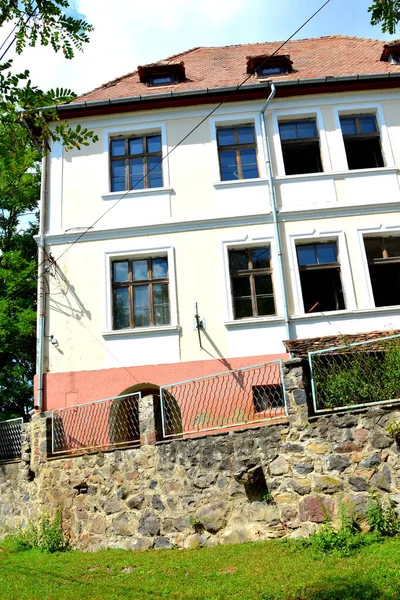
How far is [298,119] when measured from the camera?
47.7ft

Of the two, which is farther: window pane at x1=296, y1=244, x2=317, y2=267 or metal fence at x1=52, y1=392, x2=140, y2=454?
window pane at x1=296, y1=244, x2=317, y2=267

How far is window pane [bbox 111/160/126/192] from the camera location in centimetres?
1419

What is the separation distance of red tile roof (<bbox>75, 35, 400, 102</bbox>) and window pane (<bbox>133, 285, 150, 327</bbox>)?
5107mm

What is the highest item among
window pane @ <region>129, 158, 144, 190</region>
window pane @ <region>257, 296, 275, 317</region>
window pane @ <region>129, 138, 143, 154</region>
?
window pane @ <region>129, 138, 143, 154</region>

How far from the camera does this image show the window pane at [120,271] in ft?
44.0

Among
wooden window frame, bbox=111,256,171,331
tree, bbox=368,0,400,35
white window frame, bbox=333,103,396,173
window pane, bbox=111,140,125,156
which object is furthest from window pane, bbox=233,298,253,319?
tree, bbox=368,0,400,35

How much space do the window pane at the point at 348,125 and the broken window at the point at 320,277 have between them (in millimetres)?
3155

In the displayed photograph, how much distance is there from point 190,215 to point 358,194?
412 cm

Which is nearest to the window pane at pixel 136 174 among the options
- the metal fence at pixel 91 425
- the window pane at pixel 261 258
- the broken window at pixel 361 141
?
the window pane at pixel 261 258

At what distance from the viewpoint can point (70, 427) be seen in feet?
37.5

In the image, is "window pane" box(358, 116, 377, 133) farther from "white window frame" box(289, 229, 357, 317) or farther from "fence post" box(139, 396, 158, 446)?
"fence post" box(139, 396, 158, 446)

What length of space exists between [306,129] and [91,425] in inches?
359

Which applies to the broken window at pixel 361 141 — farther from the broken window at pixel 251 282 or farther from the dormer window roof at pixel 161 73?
the dormer window roof at pixel 161 73

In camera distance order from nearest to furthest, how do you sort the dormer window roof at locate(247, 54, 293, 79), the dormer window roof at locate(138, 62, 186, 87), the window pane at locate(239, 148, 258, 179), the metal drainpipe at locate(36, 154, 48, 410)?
the metal drainpipe at locate(36, 154, 48, 410)
the window pane at locate(239, 148, 258, 179)
the dormer window roof at locate(247, 54, 293, 79)
the dormer window roof at locate(138, 62, 186, 87)
